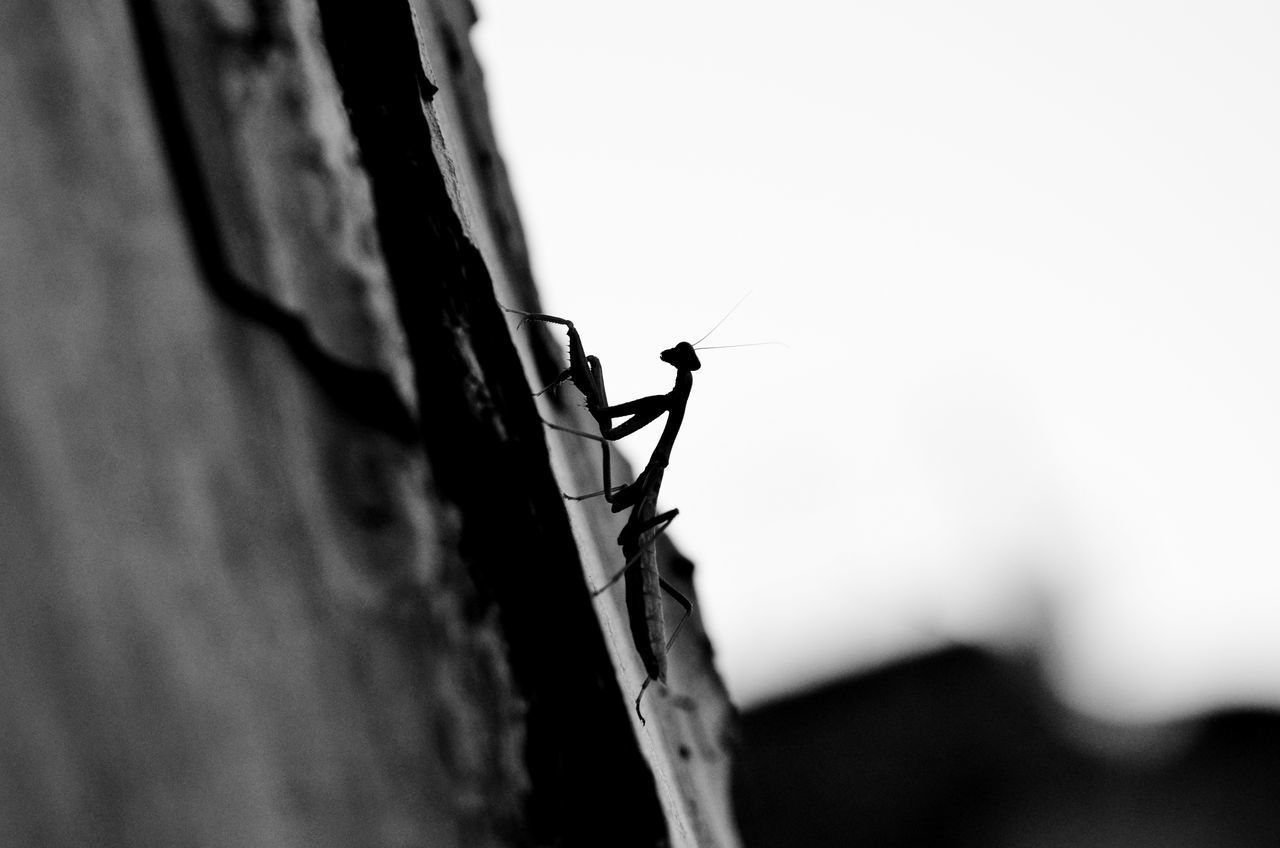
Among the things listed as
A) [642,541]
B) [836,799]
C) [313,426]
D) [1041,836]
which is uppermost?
[313,426]

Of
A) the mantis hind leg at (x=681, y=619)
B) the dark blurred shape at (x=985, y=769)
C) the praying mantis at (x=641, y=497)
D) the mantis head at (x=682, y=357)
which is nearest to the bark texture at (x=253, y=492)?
the praying mantis at (x=641, y=497)

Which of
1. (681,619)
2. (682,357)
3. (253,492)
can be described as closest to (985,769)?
(682,357)

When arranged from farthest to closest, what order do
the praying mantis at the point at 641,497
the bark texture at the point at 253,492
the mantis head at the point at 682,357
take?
the mantis head at the point at 682,357, the praying mantis at the point at 641,497, the bark texture at the point at 253,492

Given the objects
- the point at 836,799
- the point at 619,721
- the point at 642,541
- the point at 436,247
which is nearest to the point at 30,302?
the point at 436,247

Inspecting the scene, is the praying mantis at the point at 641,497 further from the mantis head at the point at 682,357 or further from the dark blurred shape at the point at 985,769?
the dark blurred shape at the point at 985,769

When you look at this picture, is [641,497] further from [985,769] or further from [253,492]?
[985,769]

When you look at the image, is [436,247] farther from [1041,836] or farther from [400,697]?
[1041,836]

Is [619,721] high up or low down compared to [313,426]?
down
